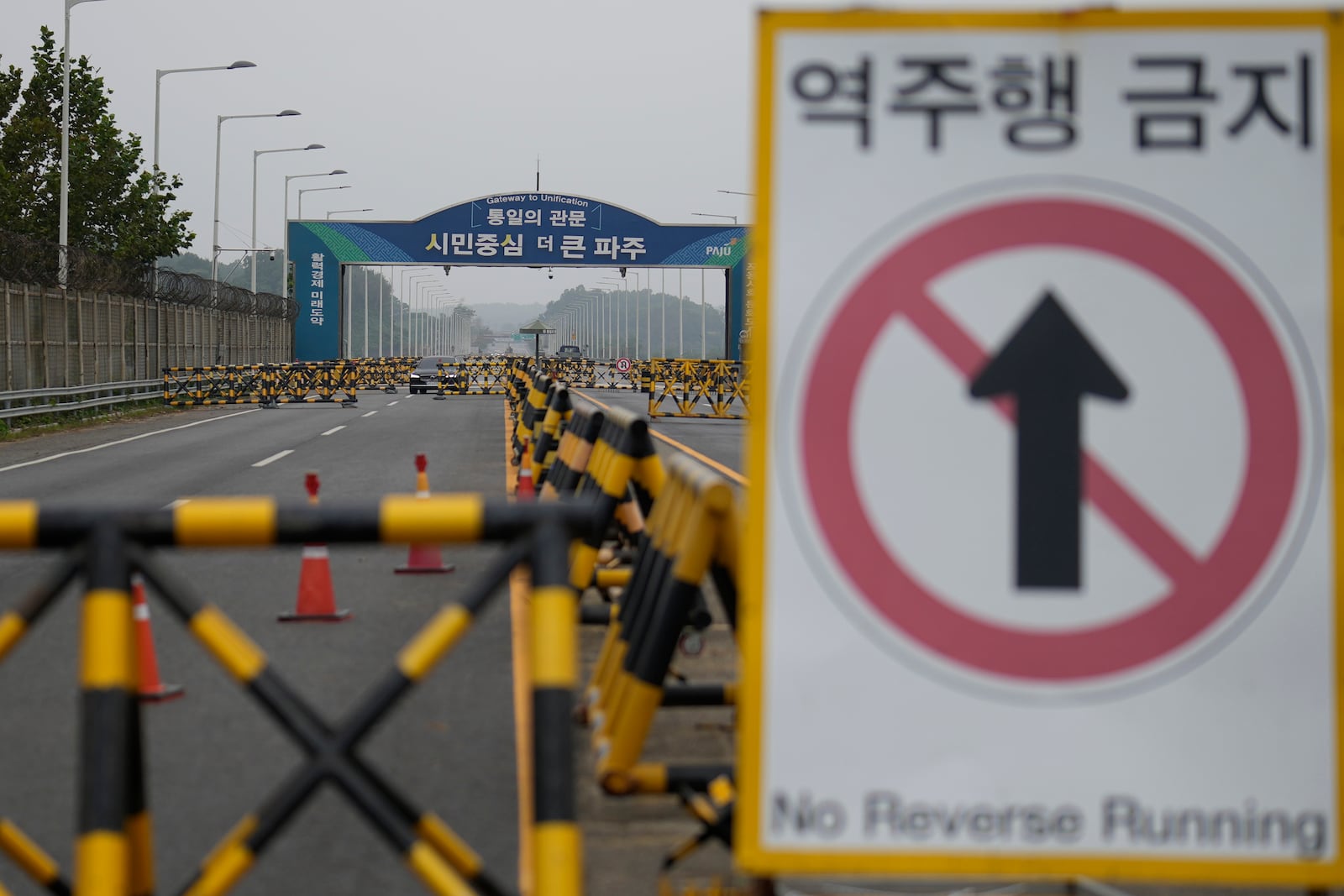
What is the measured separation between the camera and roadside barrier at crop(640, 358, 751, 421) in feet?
127

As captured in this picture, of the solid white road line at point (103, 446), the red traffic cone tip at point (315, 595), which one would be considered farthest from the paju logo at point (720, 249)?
the red traffic cone tip at point (315, 595)

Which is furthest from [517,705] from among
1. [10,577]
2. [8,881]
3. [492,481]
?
[492,481]

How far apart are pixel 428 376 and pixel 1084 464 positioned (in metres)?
58.5

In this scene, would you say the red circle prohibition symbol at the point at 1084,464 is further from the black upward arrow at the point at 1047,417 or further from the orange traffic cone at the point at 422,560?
the orange traffic cone at the point at 422,560

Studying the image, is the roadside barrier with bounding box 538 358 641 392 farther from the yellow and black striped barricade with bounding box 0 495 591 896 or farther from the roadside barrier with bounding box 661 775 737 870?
the yellow and black striped barricade with bounding box 0 495 591 896

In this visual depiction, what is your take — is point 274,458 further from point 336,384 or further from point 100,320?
point 336,384

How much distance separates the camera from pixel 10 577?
10953mm

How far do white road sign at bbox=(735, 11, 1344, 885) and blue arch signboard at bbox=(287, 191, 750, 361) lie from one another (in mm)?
58208

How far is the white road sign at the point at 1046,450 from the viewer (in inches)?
112

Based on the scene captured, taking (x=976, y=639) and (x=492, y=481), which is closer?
(x=976, y=639)

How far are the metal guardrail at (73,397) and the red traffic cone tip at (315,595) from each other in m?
19.2

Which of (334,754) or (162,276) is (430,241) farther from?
(334,754)

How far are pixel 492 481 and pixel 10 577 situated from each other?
7514 millimetres

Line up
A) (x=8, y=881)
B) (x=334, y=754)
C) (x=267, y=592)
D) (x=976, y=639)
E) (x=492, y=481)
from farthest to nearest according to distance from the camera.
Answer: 1. (x=492, y=481)
2. (x=267, y=592)
3. (x=8, y=881)
4. (x=334, y=754)
5. (x=976, y=639)
